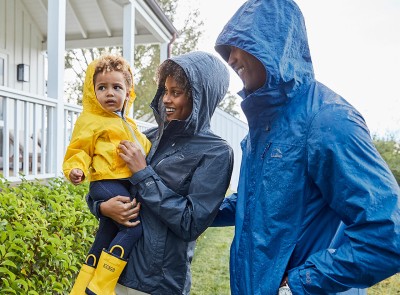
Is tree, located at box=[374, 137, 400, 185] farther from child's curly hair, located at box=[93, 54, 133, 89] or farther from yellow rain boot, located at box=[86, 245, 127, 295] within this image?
yellow rain boot, located at box=[86, 245, 127, 295]

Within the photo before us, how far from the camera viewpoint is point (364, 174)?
114 centimetres

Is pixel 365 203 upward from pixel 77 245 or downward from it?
upward

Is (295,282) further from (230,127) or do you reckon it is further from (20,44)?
(230,127)

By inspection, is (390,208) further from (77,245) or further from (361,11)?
(361,11)

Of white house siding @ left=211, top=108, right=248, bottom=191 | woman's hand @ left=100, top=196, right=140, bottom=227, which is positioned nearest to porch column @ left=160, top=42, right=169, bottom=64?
woman's hand @ left=100, top=196, right=140, bottom=227

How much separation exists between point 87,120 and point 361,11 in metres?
15.6

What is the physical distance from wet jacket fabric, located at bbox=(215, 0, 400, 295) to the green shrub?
137 cm

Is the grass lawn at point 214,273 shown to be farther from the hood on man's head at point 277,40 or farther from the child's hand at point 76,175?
the hood on man's head at point 277,40

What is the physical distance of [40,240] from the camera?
2.43 meters

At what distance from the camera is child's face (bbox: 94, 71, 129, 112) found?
7.09 ft

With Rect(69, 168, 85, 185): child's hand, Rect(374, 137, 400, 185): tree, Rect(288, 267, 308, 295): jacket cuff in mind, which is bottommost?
Rect(374, 137, 400, 185): tree

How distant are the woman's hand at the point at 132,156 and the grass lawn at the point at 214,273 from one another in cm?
354

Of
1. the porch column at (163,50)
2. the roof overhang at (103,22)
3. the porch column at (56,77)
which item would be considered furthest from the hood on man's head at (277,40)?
the porch column at (163,50)

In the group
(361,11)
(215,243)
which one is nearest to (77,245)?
(215,243)
